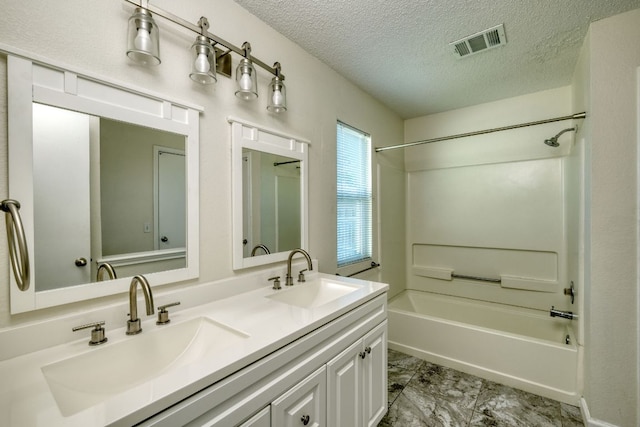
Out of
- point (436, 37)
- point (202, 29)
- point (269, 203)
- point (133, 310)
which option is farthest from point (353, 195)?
point (133, 310)

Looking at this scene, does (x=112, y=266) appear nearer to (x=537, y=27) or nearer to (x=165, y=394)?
(x=165, y=394)

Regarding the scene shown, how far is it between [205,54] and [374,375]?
183 cm

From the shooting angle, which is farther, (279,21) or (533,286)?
(533,286)

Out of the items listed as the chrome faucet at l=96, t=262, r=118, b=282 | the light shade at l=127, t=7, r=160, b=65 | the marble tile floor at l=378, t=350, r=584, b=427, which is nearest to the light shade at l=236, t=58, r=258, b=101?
the light shade at l=127, t=7, r=160, b=65

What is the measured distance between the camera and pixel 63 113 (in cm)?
95

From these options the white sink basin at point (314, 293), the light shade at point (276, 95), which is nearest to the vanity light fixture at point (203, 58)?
the light shade at point (276, 95)

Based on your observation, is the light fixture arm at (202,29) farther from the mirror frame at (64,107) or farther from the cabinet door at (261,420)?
the cabinet door at (261,420)

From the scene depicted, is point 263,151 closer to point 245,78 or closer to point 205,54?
point 245,78

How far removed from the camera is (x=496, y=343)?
214 centimetres

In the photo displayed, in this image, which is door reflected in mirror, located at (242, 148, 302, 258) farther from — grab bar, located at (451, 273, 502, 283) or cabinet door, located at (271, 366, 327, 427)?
grab bar, located at (451, 273, 502, 283)

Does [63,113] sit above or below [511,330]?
above

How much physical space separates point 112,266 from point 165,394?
651 millimetres

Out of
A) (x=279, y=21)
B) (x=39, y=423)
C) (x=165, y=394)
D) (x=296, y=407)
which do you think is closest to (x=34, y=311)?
(x=39, y=423)

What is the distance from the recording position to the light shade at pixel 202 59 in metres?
1.21
